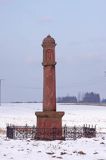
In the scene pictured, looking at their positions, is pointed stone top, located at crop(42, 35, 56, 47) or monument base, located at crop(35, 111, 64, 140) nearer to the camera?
monument base, located at crop(35, 111, 64, 140)

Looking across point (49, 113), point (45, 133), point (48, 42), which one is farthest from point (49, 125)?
point (48, 42)

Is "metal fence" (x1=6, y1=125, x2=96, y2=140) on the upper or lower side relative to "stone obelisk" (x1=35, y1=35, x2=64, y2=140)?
lower

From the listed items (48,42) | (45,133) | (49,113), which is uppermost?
(48,42)

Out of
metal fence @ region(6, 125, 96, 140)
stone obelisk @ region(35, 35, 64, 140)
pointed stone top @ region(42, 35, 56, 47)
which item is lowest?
metal fence @ region(6, 125, 96, 140)

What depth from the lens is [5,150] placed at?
61.2 feet

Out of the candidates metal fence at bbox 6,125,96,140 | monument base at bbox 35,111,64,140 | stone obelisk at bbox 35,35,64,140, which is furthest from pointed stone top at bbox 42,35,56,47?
metal fence at bbox 6,125,96,140

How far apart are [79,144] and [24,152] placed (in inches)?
121

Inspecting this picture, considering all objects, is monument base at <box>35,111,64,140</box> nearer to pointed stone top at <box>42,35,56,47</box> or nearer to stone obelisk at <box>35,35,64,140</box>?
stone obelisk at <box>35,35,64,140</box>

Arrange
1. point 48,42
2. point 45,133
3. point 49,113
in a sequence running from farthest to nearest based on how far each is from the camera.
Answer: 1. point 48,42
2. point 49,113
3. point 45,133

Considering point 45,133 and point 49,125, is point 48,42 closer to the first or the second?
point 49,125

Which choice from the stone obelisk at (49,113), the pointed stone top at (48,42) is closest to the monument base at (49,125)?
the stone obelisk at (49,113)

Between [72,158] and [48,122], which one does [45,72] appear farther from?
[72,158]

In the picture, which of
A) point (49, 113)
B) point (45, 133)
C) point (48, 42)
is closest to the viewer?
point (45, 133)

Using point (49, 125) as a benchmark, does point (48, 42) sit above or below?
above
